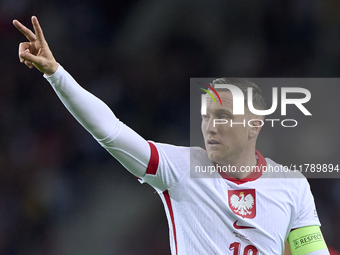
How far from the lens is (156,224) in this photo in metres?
5.41

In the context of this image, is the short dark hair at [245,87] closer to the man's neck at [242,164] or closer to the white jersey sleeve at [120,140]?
the man's neck at [242,164]

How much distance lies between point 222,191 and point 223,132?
1.17ft

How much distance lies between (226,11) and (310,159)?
2.24m

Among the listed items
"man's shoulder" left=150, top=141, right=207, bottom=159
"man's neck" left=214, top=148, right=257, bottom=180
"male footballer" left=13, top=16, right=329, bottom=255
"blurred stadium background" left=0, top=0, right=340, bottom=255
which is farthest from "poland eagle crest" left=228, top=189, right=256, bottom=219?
"blurred stadium background" left=0, top=0, right=340, bottom=255


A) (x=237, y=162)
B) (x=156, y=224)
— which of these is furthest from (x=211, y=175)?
(x=156, y=224)

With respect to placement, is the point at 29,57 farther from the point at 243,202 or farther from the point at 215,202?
the point at 243,202

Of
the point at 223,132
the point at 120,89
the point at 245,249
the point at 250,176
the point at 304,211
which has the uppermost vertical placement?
the point at 120,89

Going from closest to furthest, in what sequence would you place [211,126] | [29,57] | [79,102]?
[29,57]
[79,102]
[211,126]

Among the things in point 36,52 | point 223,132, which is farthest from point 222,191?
point 36,52

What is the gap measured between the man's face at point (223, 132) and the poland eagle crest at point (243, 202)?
0.70 feet

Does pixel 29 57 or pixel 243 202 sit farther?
pixel 243 202

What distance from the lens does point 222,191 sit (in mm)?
2709

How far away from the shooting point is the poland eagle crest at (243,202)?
269 centimetres

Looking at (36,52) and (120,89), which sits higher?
(120,89)
